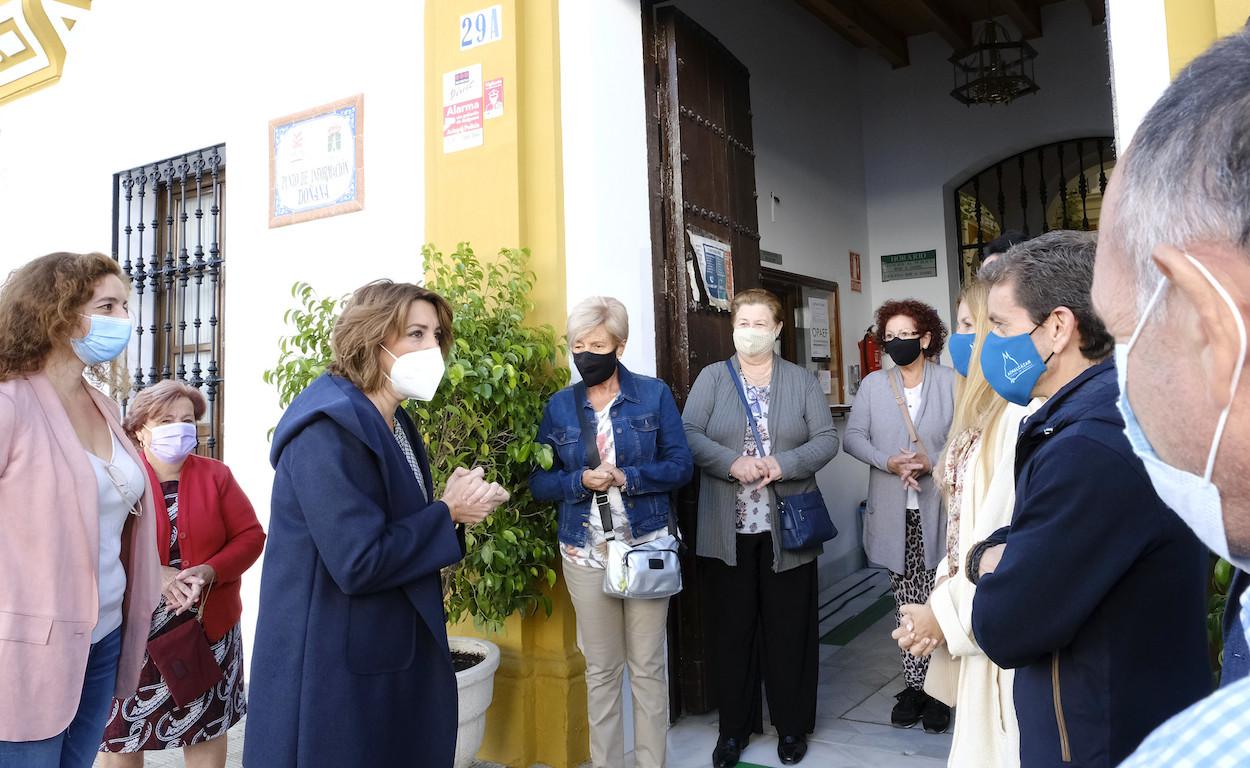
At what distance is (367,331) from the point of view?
2248mm

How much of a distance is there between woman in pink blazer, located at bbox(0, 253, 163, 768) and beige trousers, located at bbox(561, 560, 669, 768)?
4.93ft

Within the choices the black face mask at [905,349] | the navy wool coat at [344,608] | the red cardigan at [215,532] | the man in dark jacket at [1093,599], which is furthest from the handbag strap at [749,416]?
the man in dark jacket at [1093,599]

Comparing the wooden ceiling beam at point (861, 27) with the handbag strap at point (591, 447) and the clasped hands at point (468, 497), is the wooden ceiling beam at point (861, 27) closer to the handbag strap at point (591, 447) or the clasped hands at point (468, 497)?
the handbag strap at point (591, 447)

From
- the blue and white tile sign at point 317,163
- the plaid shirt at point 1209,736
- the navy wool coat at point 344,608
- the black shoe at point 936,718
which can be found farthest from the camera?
the blue and white tile sign at point 317,163

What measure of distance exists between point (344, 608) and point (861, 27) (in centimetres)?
674

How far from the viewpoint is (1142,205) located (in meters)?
0.73

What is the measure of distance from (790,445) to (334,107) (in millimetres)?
2956

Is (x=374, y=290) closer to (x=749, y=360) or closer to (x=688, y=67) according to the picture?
(x=749, y=360)

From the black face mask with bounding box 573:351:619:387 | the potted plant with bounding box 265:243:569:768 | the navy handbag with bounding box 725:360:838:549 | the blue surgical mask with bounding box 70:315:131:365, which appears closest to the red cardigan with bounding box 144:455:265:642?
the potted plant with bounding box 265:243:569:768

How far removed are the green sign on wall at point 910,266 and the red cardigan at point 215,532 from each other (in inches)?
245

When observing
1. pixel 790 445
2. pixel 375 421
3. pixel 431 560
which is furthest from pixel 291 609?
pixel 790 445

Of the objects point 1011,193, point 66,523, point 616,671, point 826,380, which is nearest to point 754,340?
point 616,671

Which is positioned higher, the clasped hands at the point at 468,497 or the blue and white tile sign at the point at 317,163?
the blue and white tile sign at the point at 317,163

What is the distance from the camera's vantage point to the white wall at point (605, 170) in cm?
373
